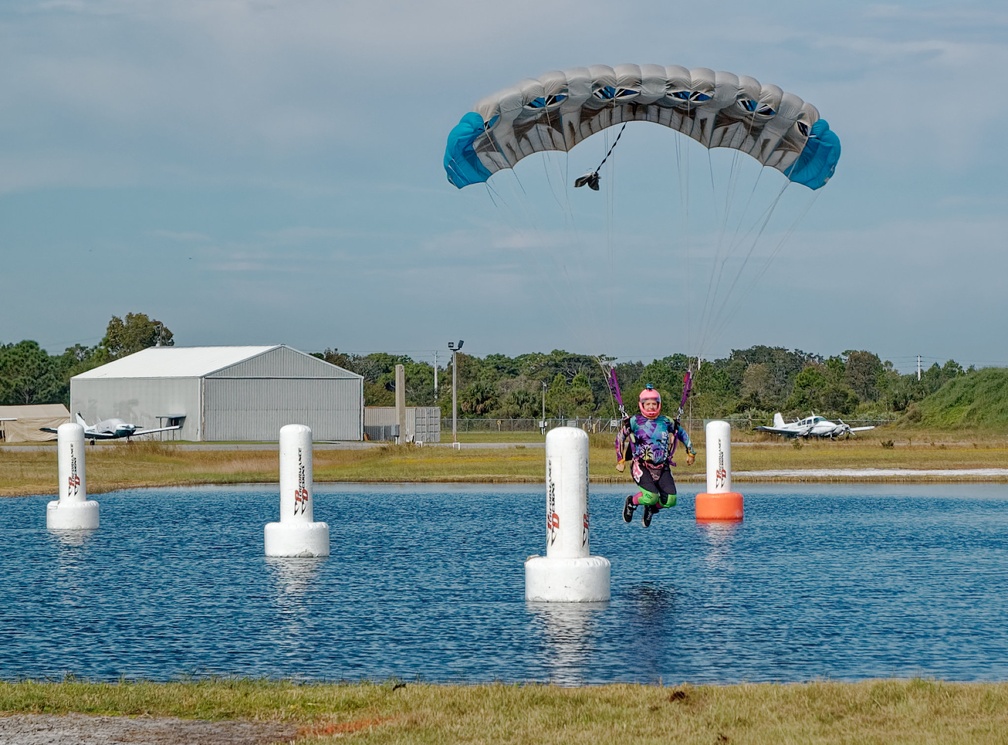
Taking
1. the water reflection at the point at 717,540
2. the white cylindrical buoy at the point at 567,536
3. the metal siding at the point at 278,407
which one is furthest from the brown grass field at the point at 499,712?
the metal siding at the point at 278,407

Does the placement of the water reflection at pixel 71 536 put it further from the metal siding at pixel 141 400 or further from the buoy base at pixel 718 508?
the metal siding at pixel 141 400

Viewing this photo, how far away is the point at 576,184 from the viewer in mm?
28297

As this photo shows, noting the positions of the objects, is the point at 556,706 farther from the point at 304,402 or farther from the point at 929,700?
the point at 304,402

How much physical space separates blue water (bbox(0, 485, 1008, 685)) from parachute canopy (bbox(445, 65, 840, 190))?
8.37m

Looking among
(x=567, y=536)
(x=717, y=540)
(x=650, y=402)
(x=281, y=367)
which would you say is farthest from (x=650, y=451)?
(x=281, y=367)

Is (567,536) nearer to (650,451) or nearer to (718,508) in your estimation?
(650,451)

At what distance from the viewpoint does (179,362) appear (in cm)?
11100

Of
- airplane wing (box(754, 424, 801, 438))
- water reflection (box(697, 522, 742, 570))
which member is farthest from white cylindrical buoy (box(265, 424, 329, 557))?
airplane wing (box(754, 424, 801, 438))

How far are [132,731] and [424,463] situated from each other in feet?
179

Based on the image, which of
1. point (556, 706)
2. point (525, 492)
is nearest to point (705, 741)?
point (556, 706)

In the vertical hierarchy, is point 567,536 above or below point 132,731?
above

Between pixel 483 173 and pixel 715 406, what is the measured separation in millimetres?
106709

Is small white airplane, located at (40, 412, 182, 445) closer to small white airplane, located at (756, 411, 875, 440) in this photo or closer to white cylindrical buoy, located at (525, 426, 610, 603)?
small white airplane, located at (756, 411, 875, 440)

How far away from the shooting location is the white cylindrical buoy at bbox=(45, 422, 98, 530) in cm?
3416
